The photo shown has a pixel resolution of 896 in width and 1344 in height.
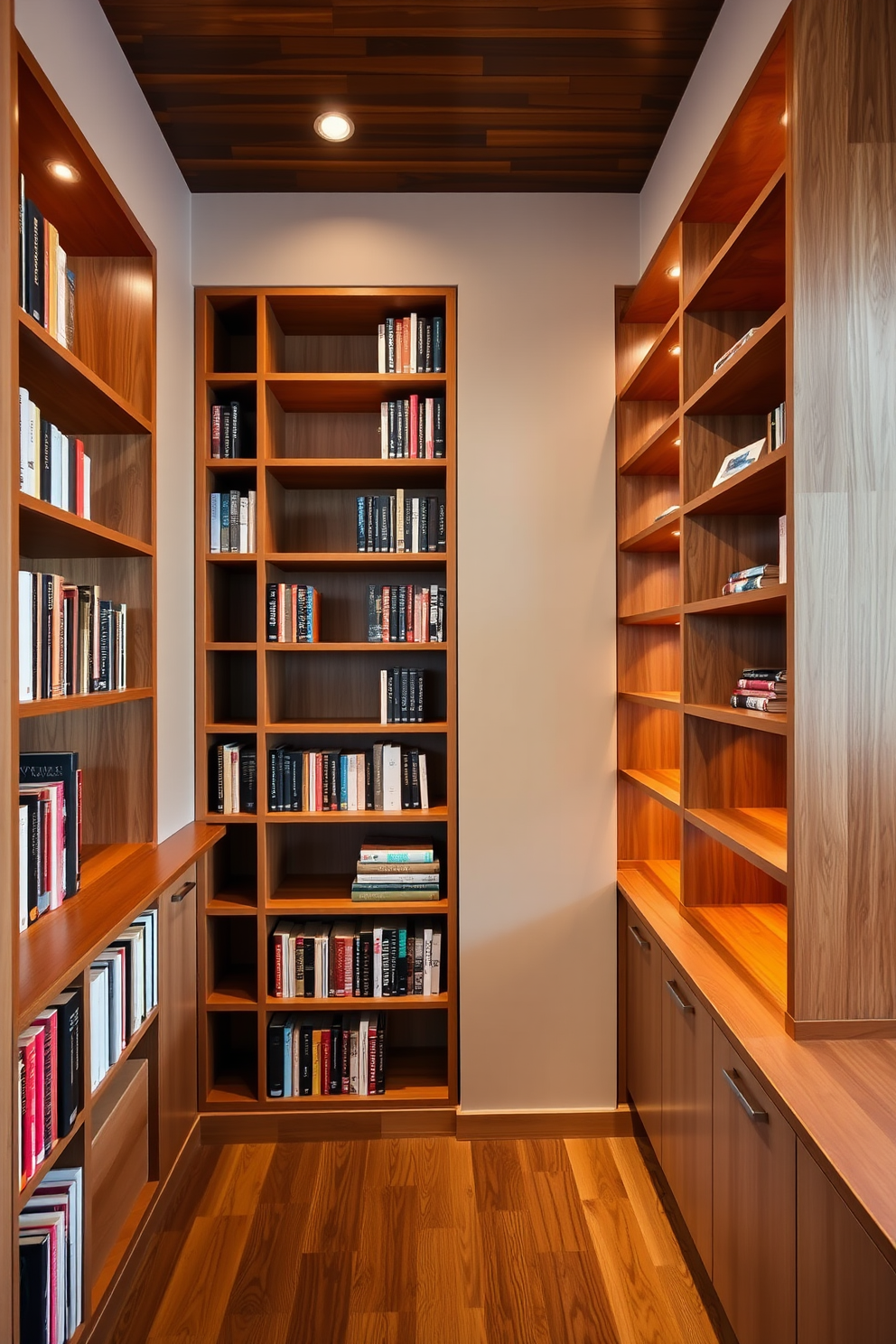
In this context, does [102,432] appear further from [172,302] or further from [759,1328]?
[759,1328]

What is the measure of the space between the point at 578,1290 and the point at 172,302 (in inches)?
107

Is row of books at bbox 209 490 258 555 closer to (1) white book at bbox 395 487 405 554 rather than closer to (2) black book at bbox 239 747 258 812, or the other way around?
(1) white book at bbox 395 487 405 554

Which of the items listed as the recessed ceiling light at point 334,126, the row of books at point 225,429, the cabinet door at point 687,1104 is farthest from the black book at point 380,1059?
the recessed ceiling light at point 334,126

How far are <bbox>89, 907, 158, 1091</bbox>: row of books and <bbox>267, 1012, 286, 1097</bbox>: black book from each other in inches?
23.2

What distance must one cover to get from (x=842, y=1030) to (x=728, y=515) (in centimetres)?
114

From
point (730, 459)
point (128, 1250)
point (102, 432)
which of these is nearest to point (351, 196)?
point (102, 432)

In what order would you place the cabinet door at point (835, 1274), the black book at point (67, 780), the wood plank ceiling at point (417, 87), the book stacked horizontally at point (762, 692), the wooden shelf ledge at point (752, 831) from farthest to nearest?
the wood plank ceiling at point (417, 87)
the black book at point (67, 780)
the book stacked horizontally at point (762, 692)
the wooden shelf ledge at point (752, 831)
the cabinet door at point (835, 1274)

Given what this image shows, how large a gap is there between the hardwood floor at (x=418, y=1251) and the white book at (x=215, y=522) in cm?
182

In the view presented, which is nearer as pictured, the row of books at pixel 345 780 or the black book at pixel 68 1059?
the black book at pixel 68 1059

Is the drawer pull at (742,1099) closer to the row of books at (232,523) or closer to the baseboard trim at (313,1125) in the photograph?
the baseboard trim at (313,1125)

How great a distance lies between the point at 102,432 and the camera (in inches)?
84.7

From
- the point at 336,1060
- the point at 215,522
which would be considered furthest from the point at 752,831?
the point at 215,522

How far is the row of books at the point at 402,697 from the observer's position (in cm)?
256

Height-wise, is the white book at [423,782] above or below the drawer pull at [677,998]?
above
